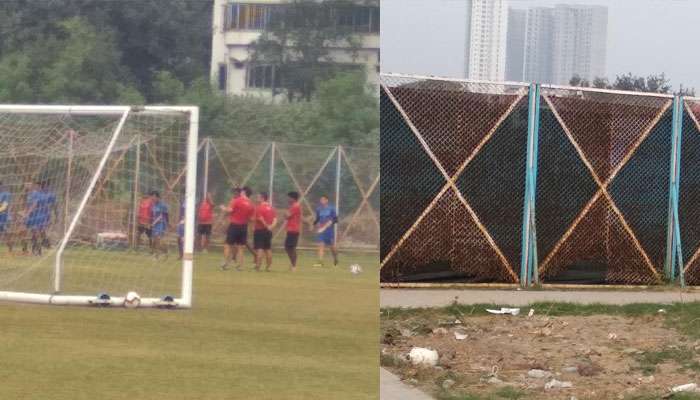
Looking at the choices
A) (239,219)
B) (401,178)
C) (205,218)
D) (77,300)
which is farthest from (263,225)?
(401,178)

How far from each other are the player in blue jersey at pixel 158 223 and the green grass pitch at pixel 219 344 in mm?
62

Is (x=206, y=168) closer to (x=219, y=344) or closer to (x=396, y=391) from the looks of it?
(x=219, y=344)

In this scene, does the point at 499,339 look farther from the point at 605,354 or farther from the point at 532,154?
the point at 532,154

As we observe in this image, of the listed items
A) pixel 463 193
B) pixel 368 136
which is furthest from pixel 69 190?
pixel 463 193

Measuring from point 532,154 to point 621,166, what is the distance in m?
0.88

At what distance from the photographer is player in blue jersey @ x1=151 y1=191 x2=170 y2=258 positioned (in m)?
3.11

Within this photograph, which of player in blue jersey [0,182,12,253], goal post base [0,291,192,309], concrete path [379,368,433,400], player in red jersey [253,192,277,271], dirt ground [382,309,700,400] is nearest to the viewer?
player in red jersey [253,192,277,271]

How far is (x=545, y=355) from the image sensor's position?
23.4 feet

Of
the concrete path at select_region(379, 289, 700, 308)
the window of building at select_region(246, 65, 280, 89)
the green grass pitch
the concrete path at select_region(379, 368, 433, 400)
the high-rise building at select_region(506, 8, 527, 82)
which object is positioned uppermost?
the high-rise building at select_region(506, 8, 527, 82)

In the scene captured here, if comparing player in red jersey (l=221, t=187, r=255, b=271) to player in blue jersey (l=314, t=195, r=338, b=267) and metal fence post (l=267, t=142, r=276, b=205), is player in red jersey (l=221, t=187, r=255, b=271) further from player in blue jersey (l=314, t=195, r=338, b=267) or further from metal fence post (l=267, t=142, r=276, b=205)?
player in blue jersey (l=314, t=195, r=338, b=267)

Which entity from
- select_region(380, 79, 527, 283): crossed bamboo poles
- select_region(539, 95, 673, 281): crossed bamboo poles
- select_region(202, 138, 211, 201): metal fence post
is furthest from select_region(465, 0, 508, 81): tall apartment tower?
select_region(202, 138, 211, 201): metal fence post

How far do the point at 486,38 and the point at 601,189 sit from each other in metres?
3.25

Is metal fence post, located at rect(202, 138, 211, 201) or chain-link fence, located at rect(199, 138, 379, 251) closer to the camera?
chain-link fence, located at rect(199, 138, 379, 251)

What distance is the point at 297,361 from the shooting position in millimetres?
3295
